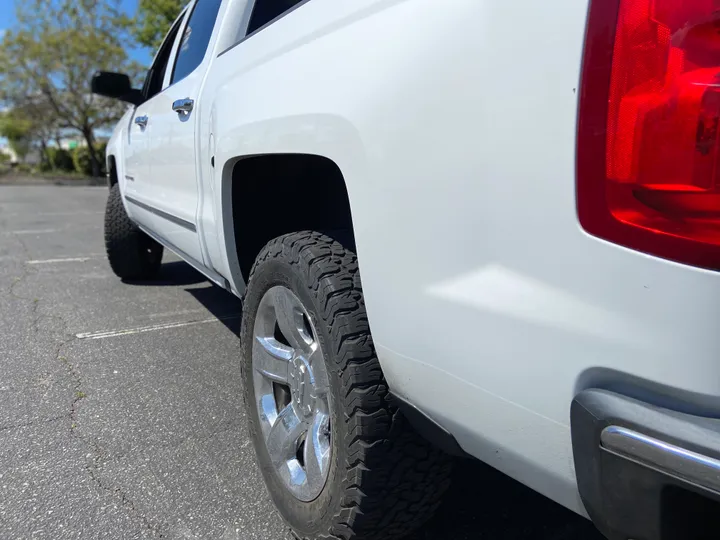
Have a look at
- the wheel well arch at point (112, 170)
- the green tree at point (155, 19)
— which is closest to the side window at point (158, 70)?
the wheel well arch at point (112, 170)

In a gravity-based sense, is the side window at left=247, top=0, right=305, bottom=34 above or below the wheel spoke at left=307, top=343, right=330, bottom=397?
above

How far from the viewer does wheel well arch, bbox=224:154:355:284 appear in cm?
225

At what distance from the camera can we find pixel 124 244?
4.86 metres

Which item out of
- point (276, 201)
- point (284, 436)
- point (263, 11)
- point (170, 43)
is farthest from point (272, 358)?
point (170, 43)

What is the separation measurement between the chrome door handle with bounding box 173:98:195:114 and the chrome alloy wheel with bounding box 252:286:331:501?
3.62ft

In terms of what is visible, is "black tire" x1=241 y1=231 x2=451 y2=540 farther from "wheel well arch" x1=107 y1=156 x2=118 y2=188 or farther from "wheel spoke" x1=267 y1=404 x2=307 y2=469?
"wheel well arch" x1=107 y1=156 x2=118 y2=188

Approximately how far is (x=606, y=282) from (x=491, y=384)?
0.31m

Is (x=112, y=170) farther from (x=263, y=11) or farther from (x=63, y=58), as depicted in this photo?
(x=63, y=58)

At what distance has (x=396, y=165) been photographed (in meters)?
1.24

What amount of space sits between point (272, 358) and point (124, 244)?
3.42 metres

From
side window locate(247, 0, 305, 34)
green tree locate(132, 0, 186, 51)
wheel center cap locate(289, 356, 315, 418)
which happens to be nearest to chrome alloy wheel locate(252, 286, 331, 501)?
wheel center cap locate(289, 356, 315, 418)

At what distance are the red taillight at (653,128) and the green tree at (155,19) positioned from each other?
80.4 feet

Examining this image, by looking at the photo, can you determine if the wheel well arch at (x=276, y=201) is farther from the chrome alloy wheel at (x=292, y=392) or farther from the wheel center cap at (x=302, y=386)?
the wheel center cap at (x=302, y=386)

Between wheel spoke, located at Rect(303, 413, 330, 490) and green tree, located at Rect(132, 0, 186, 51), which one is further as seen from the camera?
green tree, located at Rect(132, 0, 186, 51)
